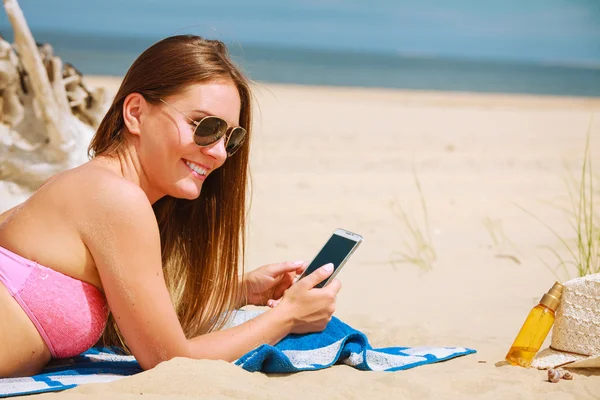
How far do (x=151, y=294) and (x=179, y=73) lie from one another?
77 cm

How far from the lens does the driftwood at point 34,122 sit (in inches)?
200

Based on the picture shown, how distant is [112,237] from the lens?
8.22ft

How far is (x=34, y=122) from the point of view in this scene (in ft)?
17.1

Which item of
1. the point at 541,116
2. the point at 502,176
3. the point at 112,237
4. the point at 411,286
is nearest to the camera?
the point at 112,237

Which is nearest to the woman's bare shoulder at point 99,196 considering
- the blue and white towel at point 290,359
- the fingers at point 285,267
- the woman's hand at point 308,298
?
the blue and white towel at point 290,359

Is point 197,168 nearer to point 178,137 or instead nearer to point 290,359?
point 178,137

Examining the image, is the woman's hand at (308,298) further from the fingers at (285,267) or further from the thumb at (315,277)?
the fingers at (285,267)

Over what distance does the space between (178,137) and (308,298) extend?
815mm

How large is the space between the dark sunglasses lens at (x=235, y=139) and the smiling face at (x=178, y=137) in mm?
46

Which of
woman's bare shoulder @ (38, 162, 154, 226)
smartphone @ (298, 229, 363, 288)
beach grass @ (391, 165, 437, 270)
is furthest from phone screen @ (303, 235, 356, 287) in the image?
beach grass @ (391, 165, 437, 270)

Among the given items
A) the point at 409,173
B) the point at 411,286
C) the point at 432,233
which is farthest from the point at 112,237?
the point at 409,173

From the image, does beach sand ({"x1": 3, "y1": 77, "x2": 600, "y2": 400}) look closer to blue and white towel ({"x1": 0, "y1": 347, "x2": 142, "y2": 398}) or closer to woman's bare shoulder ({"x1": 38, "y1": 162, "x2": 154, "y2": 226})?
blue and white towel ({"x1": 0, "y1": 347, "x2": 142, "y2": 398})

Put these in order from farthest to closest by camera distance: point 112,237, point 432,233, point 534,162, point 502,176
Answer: point 534,162 → point 502,176 → point 432,233 → point 112,237

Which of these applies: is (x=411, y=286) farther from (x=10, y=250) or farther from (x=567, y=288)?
(x=10, y=250)
